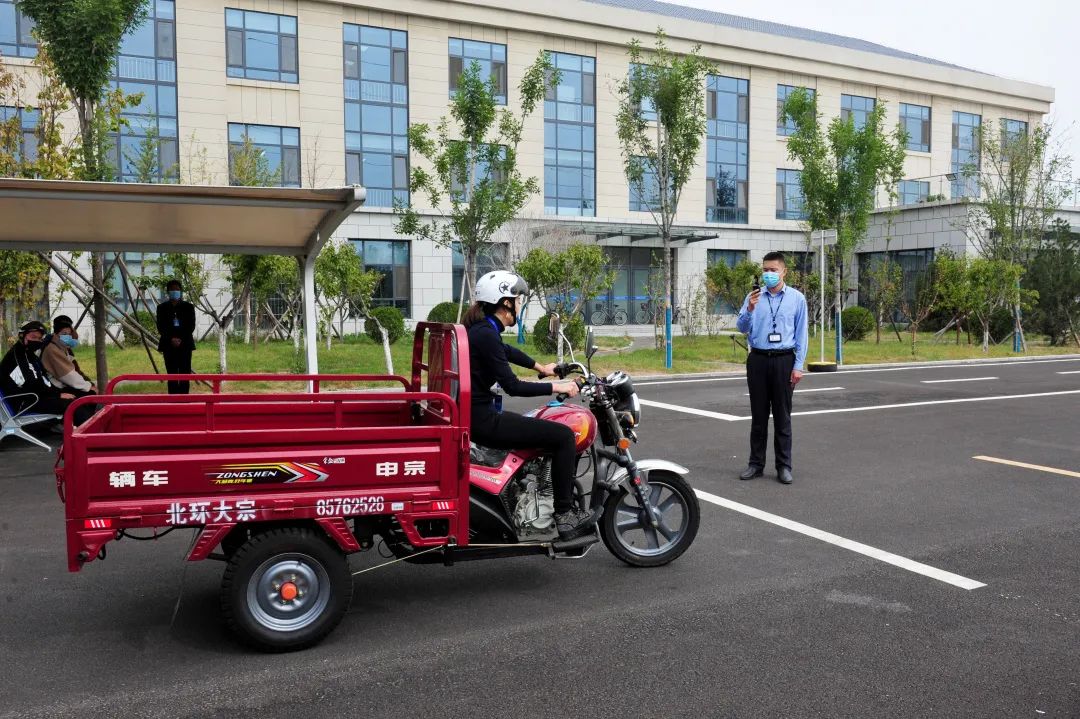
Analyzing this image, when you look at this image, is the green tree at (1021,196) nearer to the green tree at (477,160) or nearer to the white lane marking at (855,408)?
the white lane marking at (855,408)

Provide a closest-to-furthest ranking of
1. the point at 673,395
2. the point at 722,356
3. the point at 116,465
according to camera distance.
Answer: the point at 116,465
the point at 673,395
the point at 722,356

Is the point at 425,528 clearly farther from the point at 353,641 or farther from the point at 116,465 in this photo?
the point at 116,465

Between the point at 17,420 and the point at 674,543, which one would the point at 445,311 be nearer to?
the point at 17,420

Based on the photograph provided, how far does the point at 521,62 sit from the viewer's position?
3459 cm

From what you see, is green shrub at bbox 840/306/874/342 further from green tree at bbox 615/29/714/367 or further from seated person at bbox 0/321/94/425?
seated person at bbox 0/321/94/425

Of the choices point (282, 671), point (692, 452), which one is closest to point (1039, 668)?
point (282, 671)

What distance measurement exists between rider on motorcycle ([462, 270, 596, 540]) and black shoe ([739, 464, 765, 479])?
138 inches

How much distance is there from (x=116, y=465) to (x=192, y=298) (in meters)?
13.9

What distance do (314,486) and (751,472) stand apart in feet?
16.4

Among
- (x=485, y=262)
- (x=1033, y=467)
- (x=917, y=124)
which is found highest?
(x=917, y=124)

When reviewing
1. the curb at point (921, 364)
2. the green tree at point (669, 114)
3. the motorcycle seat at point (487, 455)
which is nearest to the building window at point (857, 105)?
the curb at point (921, 364)

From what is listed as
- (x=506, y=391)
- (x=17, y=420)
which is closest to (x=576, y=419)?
(x=506, y=391)

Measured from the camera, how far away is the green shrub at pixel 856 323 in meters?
30.6

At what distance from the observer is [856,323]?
101 feet
